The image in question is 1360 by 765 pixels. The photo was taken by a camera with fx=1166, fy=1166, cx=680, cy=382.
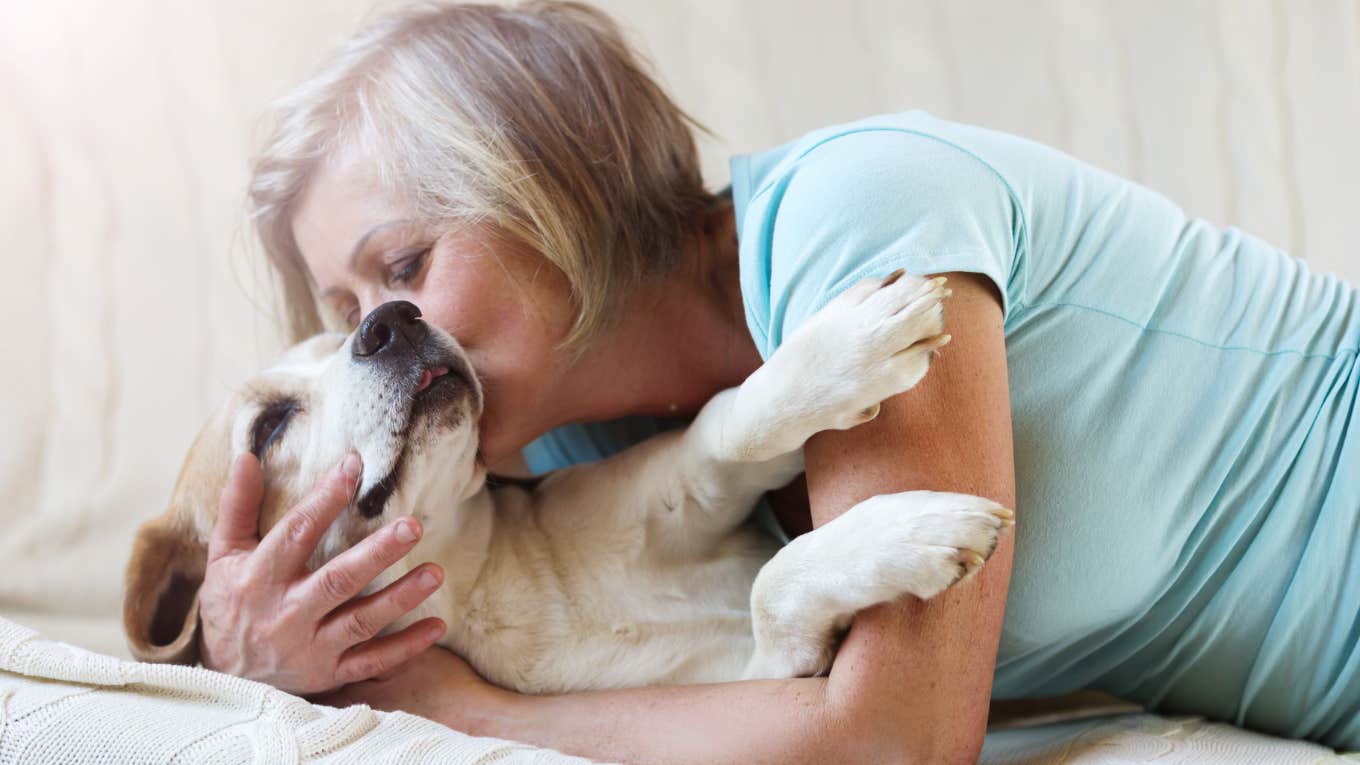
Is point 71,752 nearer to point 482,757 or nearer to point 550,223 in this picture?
point 482,757

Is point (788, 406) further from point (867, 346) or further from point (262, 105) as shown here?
point (262, 105)

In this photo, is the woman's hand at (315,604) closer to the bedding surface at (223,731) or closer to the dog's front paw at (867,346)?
the bedding surface at (223,731)

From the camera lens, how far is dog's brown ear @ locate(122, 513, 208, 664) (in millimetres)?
1652

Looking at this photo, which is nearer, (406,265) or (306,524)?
(306,524)

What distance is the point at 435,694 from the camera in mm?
1571

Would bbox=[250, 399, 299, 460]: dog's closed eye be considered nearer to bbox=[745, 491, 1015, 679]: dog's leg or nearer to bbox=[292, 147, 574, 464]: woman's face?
bbox=[292, 147, 574, 464]: woman's face

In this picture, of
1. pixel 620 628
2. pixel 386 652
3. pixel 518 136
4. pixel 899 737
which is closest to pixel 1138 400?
pixel 899 737

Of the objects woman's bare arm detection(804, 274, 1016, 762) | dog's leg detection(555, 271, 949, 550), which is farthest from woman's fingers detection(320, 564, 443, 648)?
woman's bare arm detection(804, 274, 1016, 762)

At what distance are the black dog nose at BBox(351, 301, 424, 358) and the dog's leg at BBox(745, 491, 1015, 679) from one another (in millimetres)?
562

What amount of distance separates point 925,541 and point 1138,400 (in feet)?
1.32

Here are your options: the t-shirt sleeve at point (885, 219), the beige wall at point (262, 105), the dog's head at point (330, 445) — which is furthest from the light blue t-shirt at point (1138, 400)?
the beige wall at point (262, 105)

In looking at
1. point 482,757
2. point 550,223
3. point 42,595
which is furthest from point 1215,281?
point 42,595

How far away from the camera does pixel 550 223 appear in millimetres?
1609

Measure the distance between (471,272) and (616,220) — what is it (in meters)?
0.24
